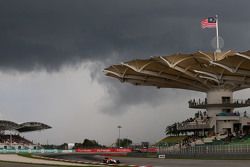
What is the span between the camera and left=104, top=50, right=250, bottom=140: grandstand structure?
83500 mm

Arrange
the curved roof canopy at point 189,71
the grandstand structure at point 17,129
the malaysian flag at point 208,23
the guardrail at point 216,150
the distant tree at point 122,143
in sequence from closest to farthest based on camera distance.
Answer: the guardrail at point 216,150
the curved roof canopy at point 189,71
the malaysian flag at point 208,23
the grandstand structure at point 17,129
the distant tree at point 122,143

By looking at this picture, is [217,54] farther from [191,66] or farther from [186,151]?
[186,151]

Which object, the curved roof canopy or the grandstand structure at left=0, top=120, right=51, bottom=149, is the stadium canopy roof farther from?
the curved roof canopy

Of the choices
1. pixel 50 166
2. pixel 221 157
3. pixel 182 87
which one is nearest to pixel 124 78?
pixel 182 87

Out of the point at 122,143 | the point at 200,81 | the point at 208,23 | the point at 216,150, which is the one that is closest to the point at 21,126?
the point at 122,143

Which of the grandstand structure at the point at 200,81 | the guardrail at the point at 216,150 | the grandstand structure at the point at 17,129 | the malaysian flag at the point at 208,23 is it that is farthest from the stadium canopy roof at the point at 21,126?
the malaysian flag at the point at 208,23

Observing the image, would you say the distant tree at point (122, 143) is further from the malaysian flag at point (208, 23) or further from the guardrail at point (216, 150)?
the malaysian flag at point (208, 23)

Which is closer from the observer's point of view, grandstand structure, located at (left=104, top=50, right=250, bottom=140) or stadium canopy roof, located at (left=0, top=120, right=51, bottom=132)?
grandstand structure, located at (left=104, top=50, right=250, bottom=140)

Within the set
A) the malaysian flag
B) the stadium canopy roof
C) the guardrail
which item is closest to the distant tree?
the stadium canopy roof

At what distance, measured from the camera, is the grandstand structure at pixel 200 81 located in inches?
3287

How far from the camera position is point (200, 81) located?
309 feet

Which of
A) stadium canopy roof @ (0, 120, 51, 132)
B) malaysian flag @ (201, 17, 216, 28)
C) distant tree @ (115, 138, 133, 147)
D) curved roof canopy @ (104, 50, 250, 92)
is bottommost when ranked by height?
distant tree @ (115, 138, 133, 147)

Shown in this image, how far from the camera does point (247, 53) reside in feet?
212

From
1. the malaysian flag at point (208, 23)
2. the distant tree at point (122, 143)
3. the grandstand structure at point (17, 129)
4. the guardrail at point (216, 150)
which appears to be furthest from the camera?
the distant tree at point (122, 143)
